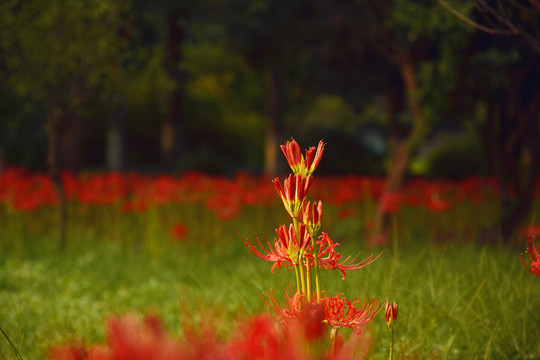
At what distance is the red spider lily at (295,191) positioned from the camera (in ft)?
4.36

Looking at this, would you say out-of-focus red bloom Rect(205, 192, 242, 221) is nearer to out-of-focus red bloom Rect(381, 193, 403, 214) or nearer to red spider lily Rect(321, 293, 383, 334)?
out-of-focus red bloom Rect(381, 193, 403, 214)

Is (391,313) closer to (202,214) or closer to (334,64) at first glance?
(202,214)

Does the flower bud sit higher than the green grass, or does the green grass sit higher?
the flower bud

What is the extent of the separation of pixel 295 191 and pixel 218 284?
4.17 m

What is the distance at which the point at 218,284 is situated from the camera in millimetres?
5312

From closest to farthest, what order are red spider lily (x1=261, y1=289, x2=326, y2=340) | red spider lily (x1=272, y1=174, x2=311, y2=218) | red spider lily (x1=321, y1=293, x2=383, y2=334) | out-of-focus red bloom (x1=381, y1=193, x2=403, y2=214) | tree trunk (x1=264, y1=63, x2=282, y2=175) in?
1. red spider lily (x1=261, y1=289, x2=326, y2=340)
2. red spider lily (x1=272, y1=174, x2=311, y2=218)
3. red spider lily (x1=321, y1=293, x2=383, y2=334)
4. out-of-focus red bloom (x1=381, y1=193, x2=403, y2=214)
5. tree trunk (x1=264, y1=63, x2=282, y2=175)

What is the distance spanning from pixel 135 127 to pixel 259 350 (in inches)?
938

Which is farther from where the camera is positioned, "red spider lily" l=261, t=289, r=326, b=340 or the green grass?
the green grass

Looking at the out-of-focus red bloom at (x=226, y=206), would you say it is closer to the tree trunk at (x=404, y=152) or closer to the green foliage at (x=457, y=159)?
the tree trunk at (x=404, y=152)

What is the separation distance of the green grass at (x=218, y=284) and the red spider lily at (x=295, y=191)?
0.37 metres

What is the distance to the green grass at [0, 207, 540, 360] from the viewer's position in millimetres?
2830

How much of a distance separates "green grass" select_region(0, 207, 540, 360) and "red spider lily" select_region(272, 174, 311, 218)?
1.22 ft

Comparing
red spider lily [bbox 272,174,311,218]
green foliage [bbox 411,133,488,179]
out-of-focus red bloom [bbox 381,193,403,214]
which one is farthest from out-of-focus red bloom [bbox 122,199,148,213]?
green foliage [bbox 411,133,488,179]

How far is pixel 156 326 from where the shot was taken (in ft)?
2.54
